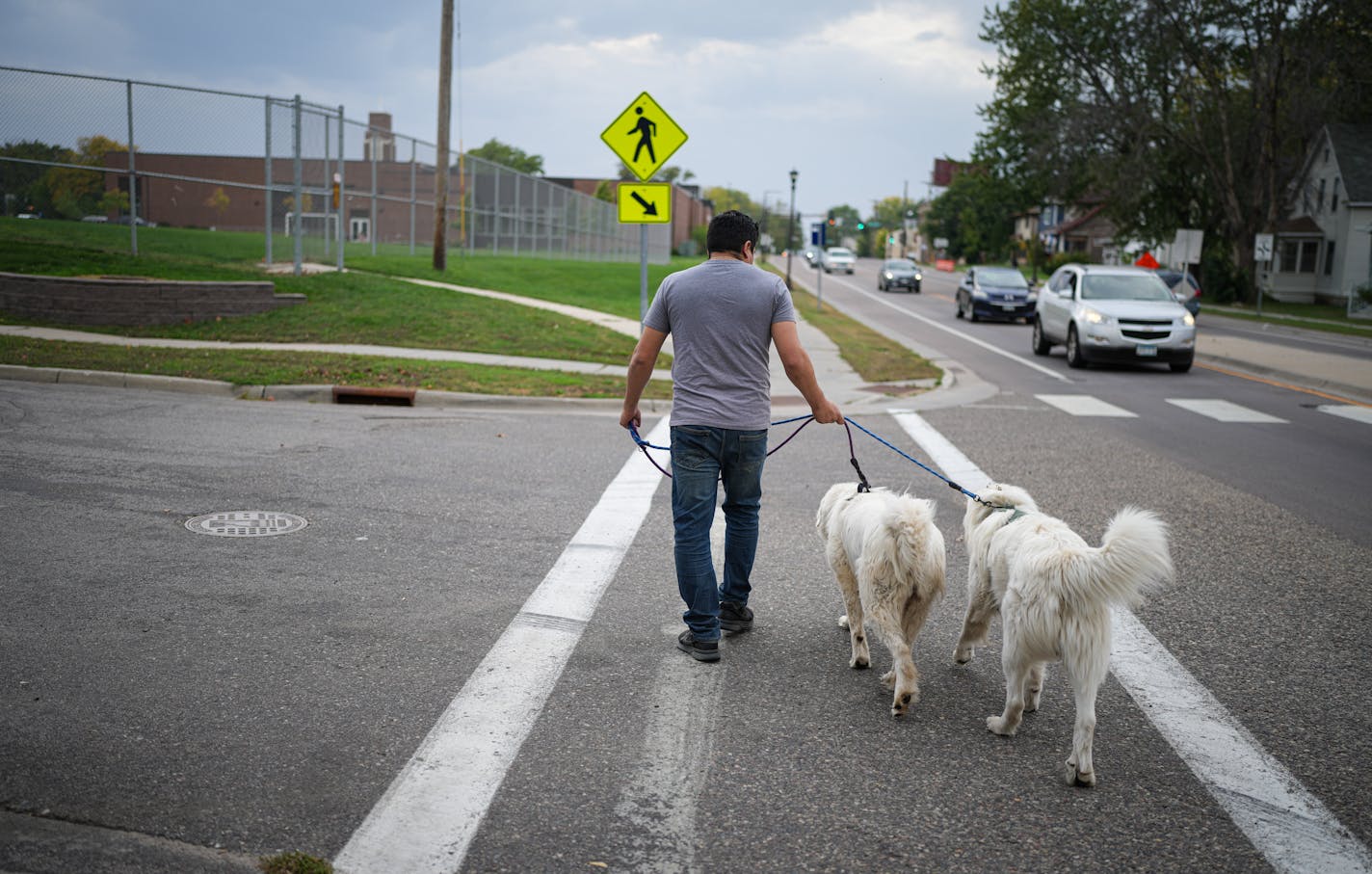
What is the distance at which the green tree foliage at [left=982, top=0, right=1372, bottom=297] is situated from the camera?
4362 centimetres

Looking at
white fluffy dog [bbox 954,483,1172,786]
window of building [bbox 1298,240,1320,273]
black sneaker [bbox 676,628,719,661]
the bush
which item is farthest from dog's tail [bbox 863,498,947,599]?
window of building [bbox 1298,240,1320,273]

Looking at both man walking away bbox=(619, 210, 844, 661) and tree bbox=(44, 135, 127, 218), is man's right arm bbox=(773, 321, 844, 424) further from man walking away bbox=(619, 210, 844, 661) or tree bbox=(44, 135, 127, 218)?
tree bbox=(44, 135, 127, 218)

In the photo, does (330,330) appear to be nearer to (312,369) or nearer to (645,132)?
(312,369)

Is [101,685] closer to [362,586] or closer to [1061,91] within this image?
[362,586]

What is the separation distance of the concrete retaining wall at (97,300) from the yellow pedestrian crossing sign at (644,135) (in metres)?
7.35

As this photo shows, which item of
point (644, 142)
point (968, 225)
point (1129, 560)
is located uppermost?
point (968, 225)

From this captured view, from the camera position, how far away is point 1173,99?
4881 cm

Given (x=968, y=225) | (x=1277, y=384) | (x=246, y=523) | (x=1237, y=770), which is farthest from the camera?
(x=968, y=225)

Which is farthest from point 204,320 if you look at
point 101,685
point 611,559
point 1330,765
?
point 1330,765

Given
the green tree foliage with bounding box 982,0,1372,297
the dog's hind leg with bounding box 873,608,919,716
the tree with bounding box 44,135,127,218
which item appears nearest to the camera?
the dog's hind leg with bounding box 873,608,919,716

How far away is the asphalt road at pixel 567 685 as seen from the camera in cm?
342

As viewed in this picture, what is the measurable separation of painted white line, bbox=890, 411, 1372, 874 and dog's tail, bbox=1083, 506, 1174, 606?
2.35 ft

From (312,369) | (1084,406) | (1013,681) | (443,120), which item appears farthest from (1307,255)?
(1013,681)

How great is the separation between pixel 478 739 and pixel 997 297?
1249 inches
